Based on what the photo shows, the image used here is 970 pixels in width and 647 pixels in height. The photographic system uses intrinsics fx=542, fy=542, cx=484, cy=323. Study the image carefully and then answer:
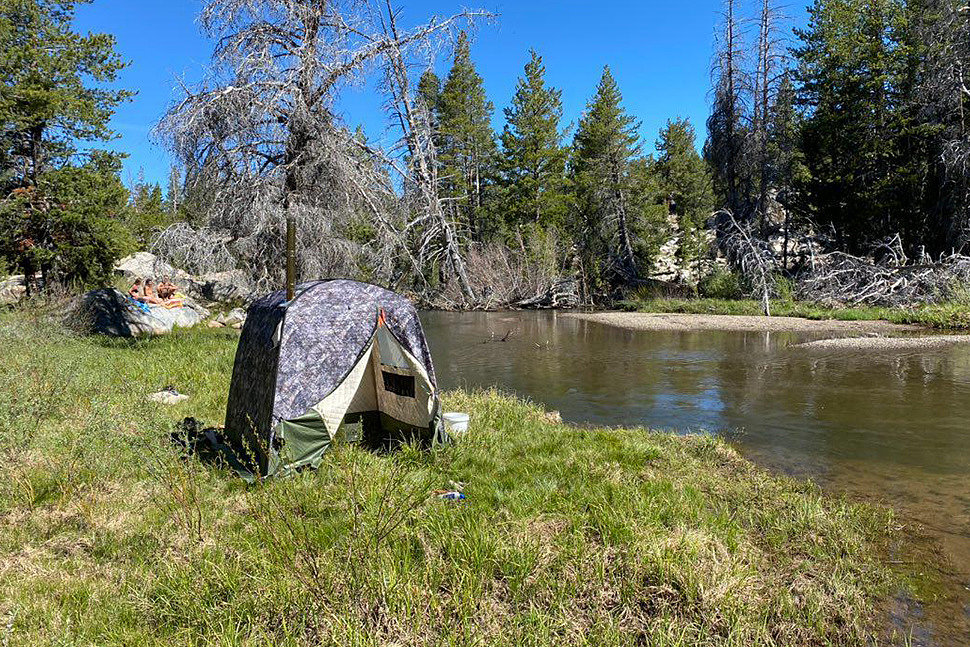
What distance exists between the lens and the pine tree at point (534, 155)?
128 feet

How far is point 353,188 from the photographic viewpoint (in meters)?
11.6

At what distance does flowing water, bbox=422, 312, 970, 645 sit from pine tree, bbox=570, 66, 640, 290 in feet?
50.9

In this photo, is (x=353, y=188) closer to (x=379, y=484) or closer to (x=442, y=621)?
(x=379, y=484)

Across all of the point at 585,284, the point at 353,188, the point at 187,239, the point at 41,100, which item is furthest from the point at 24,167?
the point at 585,284

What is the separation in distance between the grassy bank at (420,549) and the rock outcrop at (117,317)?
10274mm

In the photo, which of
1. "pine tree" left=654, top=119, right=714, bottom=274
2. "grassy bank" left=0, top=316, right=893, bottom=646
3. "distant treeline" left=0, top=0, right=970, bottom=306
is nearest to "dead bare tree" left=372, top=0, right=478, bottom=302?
"distant treeline" left=0, top=0, right=970, bottom=306

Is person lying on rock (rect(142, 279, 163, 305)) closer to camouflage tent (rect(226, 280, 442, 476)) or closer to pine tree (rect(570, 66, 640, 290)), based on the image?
camouflage tent (rect(226, 280, 442, 476))

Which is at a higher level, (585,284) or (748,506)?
(585,284)

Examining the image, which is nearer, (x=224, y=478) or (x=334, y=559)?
(x=334, y=559)

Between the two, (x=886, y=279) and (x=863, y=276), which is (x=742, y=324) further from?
(x=886, y=279)

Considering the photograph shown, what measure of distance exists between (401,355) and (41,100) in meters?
18.4

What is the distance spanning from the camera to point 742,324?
22.2 m

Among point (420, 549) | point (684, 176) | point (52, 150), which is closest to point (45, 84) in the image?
point (52, 150)

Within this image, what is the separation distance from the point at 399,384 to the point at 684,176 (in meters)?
44.7
